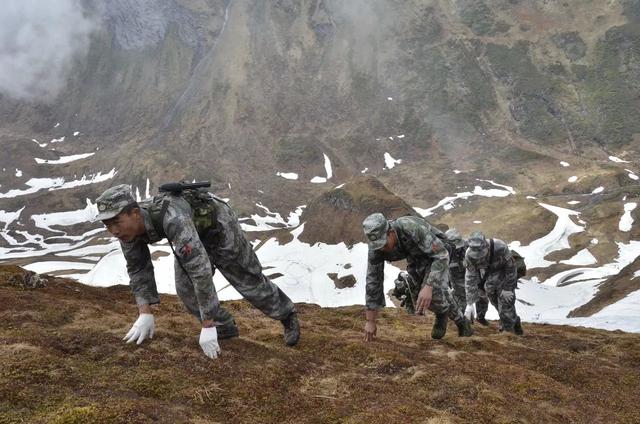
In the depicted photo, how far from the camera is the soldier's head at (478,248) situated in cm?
1602

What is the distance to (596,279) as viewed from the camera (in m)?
65.8

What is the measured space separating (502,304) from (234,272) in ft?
35.6

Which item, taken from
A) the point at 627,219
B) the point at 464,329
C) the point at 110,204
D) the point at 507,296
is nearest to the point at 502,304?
the point at 507,296

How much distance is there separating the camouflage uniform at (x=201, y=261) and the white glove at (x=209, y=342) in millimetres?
228

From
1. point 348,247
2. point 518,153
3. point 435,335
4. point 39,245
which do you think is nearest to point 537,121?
point 518,153

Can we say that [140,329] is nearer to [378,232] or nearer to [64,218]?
[378,232]

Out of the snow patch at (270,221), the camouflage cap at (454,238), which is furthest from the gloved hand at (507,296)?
the snow patch at (270,221)

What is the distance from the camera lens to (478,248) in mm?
16047

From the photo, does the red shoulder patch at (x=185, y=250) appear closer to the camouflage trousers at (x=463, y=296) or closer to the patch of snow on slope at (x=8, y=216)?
the camouflage trousers at (x=463, y=296)

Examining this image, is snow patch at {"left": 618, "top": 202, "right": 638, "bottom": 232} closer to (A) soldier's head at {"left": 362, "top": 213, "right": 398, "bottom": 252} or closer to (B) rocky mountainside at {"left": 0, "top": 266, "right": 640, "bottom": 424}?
(B) rocky mountainside at {"left": 0, "top": 266, "right": 640, "bottom": 424}

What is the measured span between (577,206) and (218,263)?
127 metres

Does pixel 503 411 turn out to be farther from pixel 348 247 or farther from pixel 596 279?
pixel 348 247

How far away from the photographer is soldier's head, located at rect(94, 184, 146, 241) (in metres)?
7.69

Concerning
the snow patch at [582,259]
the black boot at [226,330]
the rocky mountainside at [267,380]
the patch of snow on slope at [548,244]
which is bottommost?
the rocky mountainside at [267,380]
